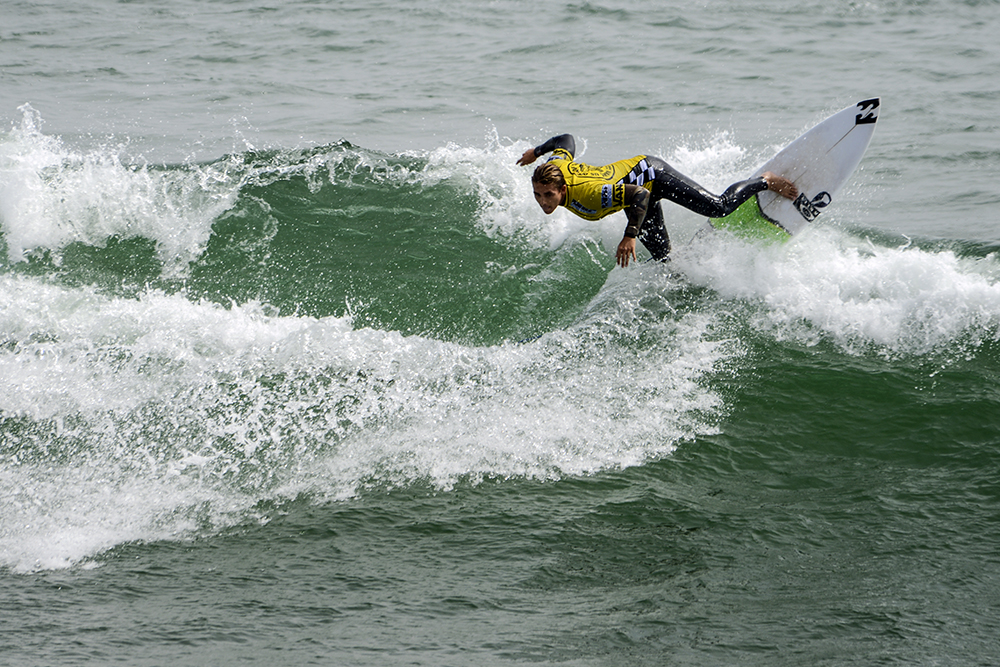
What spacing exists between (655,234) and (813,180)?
1517 millimetres

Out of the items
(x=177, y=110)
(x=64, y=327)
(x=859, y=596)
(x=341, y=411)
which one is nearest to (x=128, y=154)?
(x=177, y=110)

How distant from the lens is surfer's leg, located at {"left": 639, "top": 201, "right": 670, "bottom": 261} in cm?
725

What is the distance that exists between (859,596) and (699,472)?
136 cm

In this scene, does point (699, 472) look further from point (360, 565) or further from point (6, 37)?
point (6, 37)

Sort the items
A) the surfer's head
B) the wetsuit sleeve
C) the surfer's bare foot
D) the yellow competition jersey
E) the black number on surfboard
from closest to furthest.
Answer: the surfer's head, the yellow competition jersey, the wetsuit sleeve, the black number on surfboard, the surfer's bare foot

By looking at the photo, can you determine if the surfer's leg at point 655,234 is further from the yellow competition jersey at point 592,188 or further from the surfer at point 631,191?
the yellow competition jersey at point 592,188

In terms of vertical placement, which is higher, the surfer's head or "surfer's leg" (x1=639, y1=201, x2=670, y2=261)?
the surfer's head

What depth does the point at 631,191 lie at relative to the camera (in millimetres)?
6523

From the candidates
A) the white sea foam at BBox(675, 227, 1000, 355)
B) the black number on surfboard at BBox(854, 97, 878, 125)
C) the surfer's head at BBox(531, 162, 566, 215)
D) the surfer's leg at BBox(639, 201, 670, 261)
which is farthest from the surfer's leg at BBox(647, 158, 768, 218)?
the black number on surfboard at BBox(854, 97, 878, 125)

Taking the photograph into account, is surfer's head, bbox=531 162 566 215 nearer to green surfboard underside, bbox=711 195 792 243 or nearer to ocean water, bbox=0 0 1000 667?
ocean water, bbox=0 0 1000 667

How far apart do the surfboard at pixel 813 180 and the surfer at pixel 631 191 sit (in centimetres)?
12

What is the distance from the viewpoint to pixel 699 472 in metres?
5.23

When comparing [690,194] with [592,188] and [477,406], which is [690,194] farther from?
[477,406]

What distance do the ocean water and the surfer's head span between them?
104 centimetres
